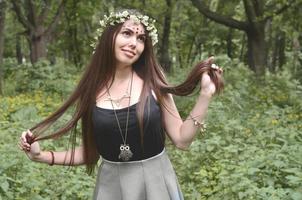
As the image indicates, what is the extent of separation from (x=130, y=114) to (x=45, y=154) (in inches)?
24.0

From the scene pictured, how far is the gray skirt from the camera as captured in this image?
274cm

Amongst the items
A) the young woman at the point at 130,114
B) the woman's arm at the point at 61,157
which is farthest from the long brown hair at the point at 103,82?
the woman's arm at the point at 61,157

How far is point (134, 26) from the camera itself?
2.74m

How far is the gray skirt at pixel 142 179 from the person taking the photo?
2.74 metres

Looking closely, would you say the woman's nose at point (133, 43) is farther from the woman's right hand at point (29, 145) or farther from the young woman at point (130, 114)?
the woman's right hand at point (29, 145)

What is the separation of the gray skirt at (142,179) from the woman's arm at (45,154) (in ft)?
Answer: 0.93

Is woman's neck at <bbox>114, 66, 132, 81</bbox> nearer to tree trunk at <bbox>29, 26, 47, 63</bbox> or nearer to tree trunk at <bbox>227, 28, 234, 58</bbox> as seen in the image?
tree trunk at <bbox>29, 26, 47, 63</bbox>

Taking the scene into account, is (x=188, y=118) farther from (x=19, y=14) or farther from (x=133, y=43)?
(x=19, y=14)

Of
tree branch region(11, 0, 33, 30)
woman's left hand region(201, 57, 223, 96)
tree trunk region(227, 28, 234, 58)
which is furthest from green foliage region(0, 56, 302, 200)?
tree trunk region(227, 28, 234, 58)

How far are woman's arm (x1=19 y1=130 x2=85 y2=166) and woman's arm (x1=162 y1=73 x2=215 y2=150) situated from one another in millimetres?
610

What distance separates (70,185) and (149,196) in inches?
99.3

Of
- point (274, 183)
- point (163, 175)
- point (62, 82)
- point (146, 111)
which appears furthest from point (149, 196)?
point (62, 82)

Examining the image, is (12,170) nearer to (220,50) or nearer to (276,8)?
(276,8)

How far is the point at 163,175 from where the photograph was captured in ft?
9.12
